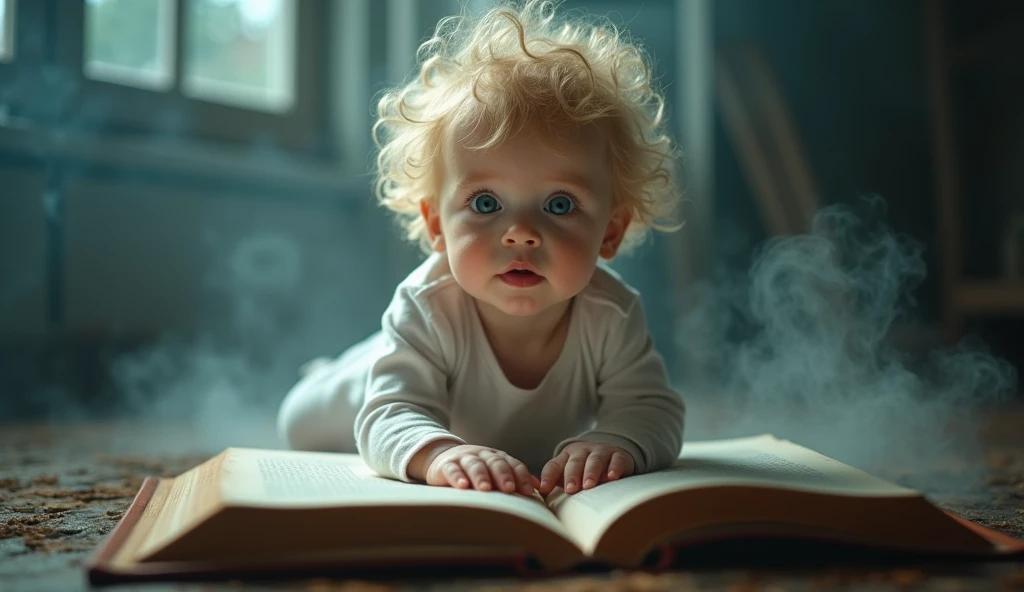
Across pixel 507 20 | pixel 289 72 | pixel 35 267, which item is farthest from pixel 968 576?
pixel 289 72

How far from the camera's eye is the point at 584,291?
1.01 meters

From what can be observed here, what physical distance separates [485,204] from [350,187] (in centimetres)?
159

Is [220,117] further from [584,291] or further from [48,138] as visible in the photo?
[584,291]

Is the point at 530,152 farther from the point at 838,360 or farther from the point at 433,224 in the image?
the point at 838,360

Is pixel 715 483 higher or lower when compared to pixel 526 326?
lower

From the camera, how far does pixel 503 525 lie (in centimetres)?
61

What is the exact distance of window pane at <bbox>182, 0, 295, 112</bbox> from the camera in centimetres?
221

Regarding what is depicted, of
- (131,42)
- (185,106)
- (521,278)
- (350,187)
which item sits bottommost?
(521,278)

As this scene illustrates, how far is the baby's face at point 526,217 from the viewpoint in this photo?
0.87 meters

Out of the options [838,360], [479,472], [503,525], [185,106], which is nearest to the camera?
[503,525]

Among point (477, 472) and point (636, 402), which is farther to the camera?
point (636, 402)

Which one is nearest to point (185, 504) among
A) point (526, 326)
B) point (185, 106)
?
point (526, 326)

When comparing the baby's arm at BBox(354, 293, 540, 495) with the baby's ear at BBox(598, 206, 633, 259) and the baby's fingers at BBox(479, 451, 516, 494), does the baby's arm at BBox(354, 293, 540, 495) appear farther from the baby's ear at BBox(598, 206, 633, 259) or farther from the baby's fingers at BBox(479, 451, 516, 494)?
the baby's ear at BBox(598, 206, 633, 259)

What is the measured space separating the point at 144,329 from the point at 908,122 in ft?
6.88
